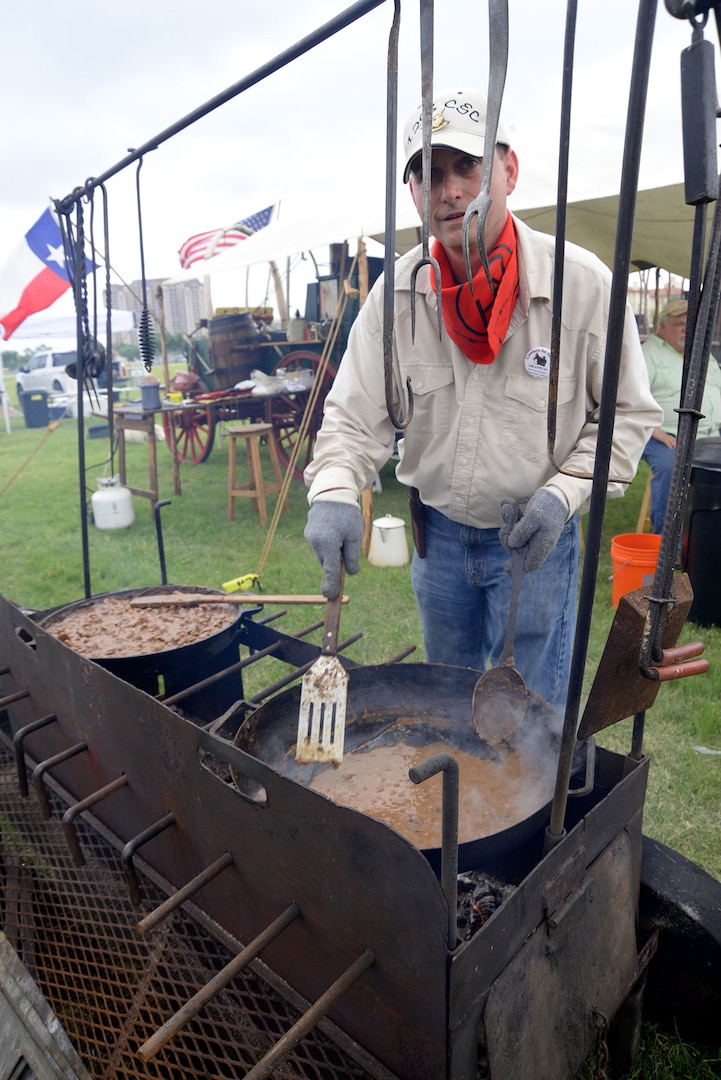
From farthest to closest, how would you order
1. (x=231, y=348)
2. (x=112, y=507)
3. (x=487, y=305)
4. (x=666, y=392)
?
(x=231, y=348)
(x=112, y=507)
(x=666, y=392)
(x=487, y=305)

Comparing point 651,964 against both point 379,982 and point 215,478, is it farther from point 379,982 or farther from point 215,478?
point 215,478

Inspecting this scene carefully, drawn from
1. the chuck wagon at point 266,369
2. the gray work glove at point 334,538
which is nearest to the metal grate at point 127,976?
the gray work glove at point 334,538

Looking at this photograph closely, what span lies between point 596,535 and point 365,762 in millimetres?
1136

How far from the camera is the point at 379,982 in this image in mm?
1217

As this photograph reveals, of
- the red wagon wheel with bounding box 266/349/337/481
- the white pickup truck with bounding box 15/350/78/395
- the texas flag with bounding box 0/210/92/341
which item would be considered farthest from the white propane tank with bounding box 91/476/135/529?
the white pickup truck with bounding box 15/350/78/395

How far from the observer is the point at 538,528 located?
1.70m

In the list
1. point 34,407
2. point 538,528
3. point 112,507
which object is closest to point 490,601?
point 538,528

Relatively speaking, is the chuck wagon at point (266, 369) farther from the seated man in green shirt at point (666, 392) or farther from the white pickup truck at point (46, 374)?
the white pickup truck at point (46, 374)

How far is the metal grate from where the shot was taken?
1.42 metres

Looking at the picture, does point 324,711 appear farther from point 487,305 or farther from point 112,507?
point 112,507

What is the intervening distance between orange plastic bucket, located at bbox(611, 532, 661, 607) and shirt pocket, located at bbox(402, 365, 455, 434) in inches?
97.3

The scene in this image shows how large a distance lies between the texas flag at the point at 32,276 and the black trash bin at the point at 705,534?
7.12m

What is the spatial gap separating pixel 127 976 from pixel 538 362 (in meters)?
2.06

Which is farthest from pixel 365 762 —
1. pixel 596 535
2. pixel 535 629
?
pixel 596 535
